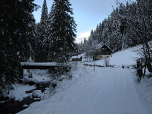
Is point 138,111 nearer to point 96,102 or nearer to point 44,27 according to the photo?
point 96,102

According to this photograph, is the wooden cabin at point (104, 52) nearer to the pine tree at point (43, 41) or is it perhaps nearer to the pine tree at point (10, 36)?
the pine tree at point (43, 41)

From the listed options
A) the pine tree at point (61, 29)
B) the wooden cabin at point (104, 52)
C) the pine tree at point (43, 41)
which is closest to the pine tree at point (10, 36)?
the pine tree at point (61, 29)

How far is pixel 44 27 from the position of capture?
30.0m

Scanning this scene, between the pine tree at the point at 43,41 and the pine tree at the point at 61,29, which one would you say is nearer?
the pine tree at the point at 61,29

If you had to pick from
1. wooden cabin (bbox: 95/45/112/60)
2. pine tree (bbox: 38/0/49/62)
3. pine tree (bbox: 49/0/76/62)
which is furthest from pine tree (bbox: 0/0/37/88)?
wooden cabin (bbox: 95/45/112/60)

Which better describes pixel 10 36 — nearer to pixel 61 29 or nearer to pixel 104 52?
pixel 61 29

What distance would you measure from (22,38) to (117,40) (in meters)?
56.4

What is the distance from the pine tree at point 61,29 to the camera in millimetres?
17203

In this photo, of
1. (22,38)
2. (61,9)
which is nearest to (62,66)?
(22,38)

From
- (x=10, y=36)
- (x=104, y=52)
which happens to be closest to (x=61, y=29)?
(x=10, y=36)

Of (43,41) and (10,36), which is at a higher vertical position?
(43,41)

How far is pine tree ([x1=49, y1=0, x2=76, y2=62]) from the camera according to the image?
17.2 metres

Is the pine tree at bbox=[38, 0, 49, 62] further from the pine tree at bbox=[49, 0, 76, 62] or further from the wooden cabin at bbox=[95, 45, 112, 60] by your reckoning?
the wooden cabin at bbox=[95, 45, 112, 60]

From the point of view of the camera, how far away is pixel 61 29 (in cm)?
1728
